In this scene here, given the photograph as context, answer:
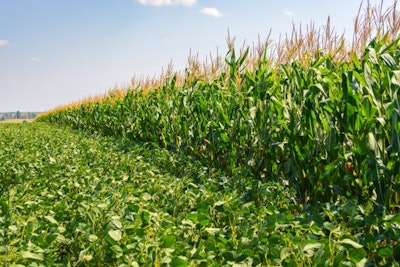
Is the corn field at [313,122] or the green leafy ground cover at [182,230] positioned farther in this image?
the corn field at [313,122]

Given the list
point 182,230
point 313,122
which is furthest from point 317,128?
point 182,230

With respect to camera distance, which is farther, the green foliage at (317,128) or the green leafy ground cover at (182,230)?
the green foliage at (317,128)

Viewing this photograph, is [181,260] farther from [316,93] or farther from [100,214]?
[316,93]

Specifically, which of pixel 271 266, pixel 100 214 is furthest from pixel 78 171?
pixel 271 266

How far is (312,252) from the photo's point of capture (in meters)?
2.11

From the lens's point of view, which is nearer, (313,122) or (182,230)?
(182,230)

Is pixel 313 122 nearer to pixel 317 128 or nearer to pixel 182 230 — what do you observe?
pixel 317 128

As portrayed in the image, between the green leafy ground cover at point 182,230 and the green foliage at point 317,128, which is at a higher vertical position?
the green foliage at point 317,128

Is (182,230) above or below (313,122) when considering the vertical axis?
below

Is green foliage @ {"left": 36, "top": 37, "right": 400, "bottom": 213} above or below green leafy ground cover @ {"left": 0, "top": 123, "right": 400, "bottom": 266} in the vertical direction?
above

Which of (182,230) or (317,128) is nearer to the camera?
(182,230)

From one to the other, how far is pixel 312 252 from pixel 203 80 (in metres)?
6.17

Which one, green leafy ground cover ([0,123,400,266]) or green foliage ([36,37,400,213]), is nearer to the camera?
green leafy ground cover ([0,123,400,266])

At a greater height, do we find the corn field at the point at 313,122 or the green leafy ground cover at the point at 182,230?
the corn field at the point at 313,122
